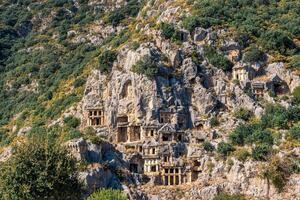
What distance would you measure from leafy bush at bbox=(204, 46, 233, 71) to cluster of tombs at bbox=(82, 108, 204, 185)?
45.8ft

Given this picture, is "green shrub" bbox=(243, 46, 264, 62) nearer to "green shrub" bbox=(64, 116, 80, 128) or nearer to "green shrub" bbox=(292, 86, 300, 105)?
"green shrub" bbox=(292, 86, 300, 105)

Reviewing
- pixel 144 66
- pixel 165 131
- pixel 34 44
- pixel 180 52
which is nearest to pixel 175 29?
pixel 180 52

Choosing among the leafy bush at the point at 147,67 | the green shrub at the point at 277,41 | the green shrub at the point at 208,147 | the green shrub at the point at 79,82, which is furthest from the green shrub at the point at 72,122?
the green shrub at the point at 277,41

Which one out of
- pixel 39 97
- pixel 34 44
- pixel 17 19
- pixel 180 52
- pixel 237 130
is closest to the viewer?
pixel 237 130

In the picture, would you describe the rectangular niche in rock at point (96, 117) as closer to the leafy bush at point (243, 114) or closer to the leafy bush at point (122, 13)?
the leafy bush at point (243, 114)

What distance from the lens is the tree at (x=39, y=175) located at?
6825 centimetres

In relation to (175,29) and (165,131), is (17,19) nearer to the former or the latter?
(175,29)

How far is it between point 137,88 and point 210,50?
17.8m

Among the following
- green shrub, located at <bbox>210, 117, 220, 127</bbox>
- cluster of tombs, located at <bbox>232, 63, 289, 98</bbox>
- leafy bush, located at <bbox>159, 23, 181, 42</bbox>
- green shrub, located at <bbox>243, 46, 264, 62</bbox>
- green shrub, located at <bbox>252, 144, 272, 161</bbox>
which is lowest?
green shrub, located at <bbox>252, 144, 272, 161</bbox>

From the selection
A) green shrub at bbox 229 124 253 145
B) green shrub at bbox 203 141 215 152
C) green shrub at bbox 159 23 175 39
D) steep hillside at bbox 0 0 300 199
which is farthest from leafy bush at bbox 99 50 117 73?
green shrub at bbox 229 124 253 145

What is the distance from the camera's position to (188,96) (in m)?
111

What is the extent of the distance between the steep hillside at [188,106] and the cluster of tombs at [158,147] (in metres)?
0.18

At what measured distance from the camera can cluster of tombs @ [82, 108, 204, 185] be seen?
338 feet

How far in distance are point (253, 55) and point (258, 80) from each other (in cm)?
519
